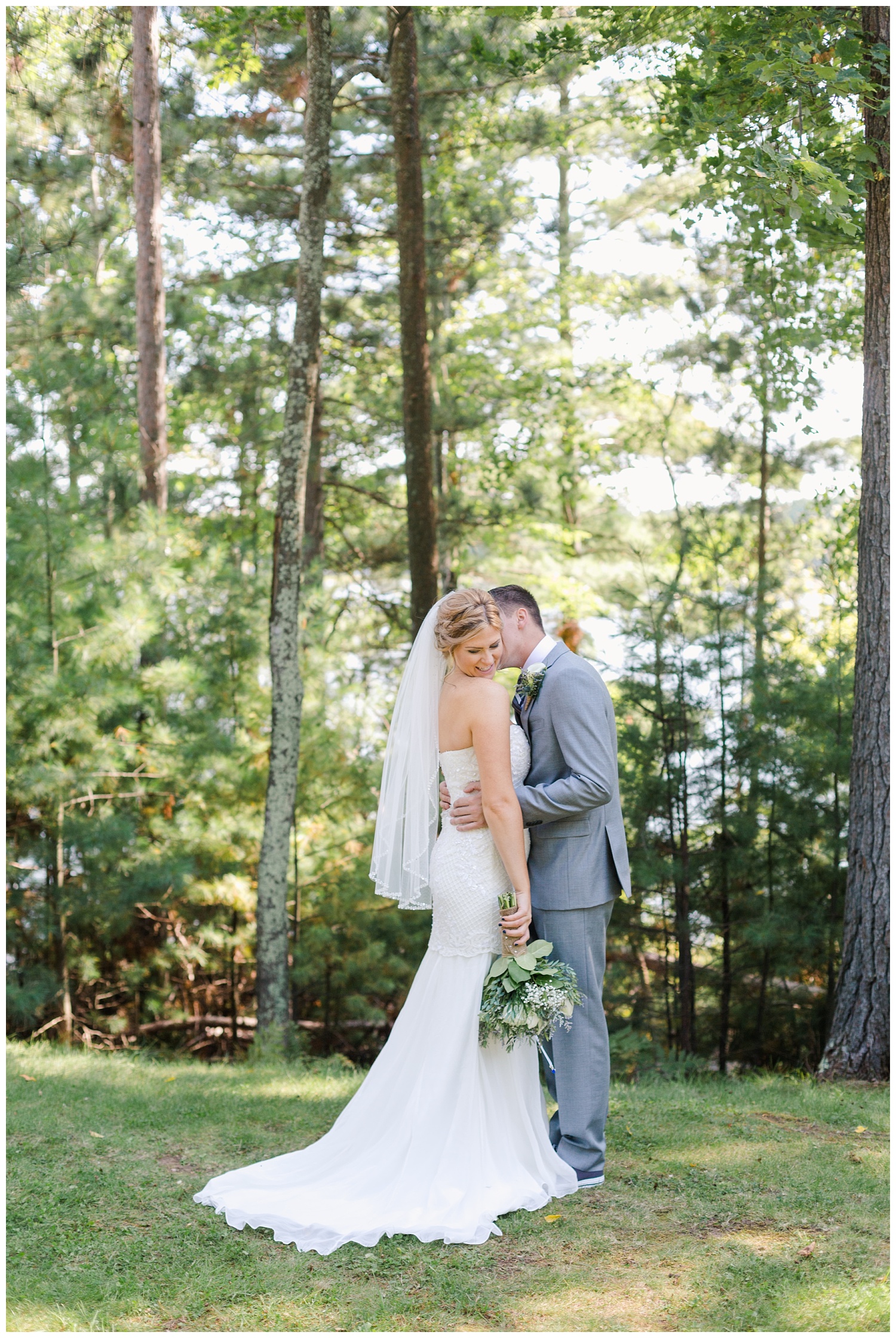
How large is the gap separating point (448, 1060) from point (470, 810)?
87cm

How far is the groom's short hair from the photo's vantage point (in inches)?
158

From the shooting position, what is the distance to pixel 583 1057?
3844 millimetres

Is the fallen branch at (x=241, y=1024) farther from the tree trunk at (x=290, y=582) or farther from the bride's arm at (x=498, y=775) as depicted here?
the bride's arm at (x=498, y=775)

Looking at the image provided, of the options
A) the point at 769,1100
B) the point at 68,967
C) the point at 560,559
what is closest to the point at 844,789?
the point at 769,1100

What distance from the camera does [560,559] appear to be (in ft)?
52.9

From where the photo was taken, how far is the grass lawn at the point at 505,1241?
2912 millimetres

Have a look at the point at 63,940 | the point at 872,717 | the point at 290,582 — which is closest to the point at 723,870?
the point at 872,717

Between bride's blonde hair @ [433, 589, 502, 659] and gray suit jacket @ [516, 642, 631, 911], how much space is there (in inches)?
11.7

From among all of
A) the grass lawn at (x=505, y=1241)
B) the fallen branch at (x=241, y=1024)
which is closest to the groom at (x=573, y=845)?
the grass lawn at (x=505, y=1241)

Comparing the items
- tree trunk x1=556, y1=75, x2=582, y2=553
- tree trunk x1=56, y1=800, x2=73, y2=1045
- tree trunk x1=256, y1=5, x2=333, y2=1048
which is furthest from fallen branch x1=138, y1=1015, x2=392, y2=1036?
tree trunk x1=556, y1=75, x2=582, y2=553

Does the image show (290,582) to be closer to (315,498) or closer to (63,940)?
(63,940)

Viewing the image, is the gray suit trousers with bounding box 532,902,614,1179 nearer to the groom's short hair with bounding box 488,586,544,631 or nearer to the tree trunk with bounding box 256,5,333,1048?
the groom's short hair with bounding box 488,586,544,631

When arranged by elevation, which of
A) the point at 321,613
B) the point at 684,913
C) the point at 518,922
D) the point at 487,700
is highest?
the point at 321,613

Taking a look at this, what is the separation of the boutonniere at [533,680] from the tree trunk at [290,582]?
3.30 metres
